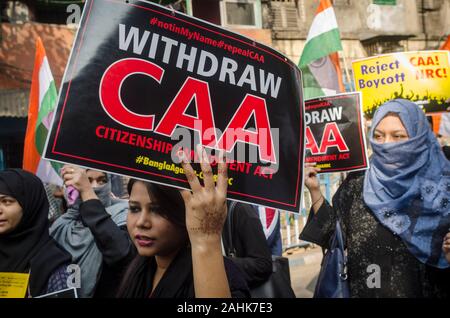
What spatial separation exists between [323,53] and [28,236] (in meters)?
3.83

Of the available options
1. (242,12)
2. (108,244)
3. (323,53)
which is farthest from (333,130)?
(242,12)

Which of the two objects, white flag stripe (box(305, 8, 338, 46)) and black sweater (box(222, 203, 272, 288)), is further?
white flag stripe (box(305, 8, 338, 46))

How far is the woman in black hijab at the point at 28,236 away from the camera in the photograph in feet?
7.80

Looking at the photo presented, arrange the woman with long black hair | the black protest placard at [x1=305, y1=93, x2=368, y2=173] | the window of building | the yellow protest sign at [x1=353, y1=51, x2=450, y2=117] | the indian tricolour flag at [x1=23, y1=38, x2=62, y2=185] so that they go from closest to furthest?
A: the woman with long black hair, the black protest placard at [x1=305, y1=93, x2=368, y2=173], the indian tricolour flag at [x1=23, y1=38, x2=62, y2=185], the yellow protest sign at [x1=353, y1=51, x2=450, y2=117], the window of building

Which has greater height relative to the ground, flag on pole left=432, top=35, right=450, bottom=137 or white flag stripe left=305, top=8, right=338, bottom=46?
white flag stripe left=305, top=8, right=338, bottom=46

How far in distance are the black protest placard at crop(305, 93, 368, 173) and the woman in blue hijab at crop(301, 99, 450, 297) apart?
21.2 inches

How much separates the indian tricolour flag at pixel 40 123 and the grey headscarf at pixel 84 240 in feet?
1.43

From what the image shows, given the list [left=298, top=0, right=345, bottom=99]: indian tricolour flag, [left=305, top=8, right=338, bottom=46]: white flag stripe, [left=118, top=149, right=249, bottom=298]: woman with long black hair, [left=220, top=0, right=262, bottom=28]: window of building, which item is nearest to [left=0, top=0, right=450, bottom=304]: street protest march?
[left=118, top=149, right=249, bottom=298]: woman with long black hair

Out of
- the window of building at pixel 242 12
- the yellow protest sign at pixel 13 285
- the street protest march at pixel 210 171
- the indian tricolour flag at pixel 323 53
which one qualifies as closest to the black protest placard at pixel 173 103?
the street protest march at pixel 210 171

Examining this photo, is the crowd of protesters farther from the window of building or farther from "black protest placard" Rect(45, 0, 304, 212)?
the window of building

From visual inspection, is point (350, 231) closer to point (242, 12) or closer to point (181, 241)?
point (181, 241)

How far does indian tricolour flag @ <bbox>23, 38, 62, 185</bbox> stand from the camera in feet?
11.6
